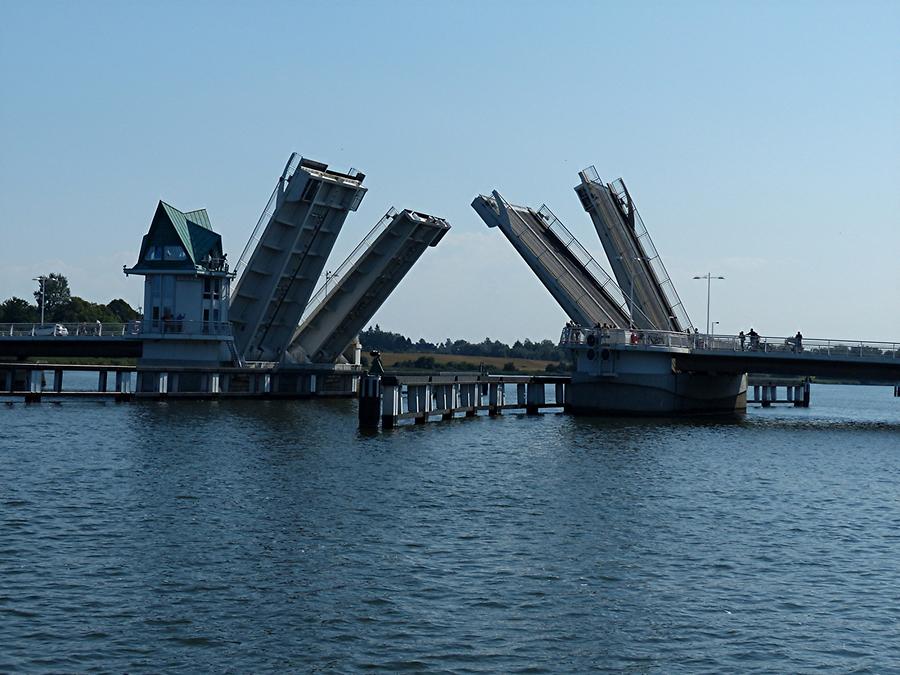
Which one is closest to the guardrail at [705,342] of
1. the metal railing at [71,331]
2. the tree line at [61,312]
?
the metal railing at [71,331]

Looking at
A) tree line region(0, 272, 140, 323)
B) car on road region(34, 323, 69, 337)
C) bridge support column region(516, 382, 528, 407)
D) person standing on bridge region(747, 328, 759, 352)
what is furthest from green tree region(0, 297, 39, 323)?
person standing on bridge region(747, 328, 759, 352)

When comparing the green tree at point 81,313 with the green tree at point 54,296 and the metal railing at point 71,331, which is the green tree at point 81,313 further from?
the metal railing at point 71,331

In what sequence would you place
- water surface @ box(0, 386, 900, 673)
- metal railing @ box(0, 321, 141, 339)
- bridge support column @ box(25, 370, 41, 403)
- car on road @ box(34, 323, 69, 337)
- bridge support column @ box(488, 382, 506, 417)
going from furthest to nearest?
car on road @ box(34, 323, 69, 337) < metal railing @ box(0, 321, 141, 339) < bridge support column @ box(488, 382, 506, 417) < bridge support column @ box(25, 370, 41, 403) < water surface @ box(0, 386, 900, 673)

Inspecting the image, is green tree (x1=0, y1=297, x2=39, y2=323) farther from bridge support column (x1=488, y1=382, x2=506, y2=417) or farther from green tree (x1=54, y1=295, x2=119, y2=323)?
bridge support column (x1=488, y1=382, x2=506, y2=417)

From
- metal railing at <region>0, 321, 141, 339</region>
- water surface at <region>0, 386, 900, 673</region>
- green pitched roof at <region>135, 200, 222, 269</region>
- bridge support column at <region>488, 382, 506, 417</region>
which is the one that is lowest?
water surface at <region>0, 386, 900, 673</region>

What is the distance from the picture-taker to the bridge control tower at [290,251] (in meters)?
50.4

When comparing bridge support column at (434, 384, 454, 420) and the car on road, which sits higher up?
the car on road

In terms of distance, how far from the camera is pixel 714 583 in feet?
55.4

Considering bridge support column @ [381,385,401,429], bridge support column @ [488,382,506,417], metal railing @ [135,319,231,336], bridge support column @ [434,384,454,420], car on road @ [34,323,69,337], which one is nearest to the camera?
bridge support column @ [381,385,401,429]

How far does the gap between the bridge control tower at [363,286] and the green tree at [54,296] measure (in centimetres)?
7014

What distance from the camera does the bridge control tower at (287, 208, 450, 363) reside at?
55.2 metres

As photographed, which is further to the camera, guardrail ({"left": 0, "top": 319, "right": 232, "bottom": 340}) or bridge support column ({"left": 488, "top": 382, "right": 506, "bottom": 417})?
guardrail ({"left": 0, "top": 319, "right": 232, "bottom": 340})

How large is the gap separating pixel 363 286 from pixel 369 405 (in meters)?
17.6

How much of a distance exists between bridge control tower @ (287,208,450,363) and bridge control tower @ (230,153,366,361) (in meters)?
2.01
